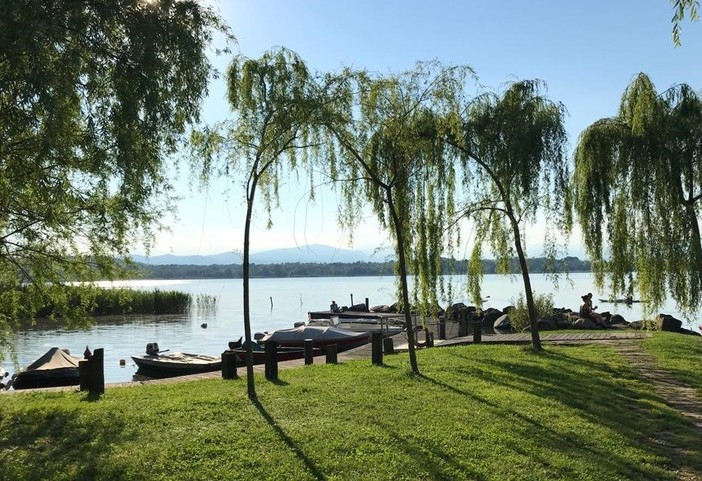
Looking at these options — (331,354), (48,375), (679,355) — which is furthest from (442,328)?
(48,375)

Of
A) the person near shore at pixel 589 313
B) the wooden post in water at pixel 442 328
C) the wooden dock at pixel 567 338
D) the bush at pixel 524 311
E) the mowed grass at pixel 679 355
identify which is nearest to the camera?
the mowed grass at pixel 679 355

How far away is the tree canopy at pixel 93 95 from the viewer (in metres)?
6.20

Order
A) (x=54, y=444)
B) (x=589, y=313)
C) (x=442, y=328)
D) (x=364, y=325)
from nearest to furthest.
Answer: (x=54, y=444) < (x=589, y=313) < (x=442, y=328) < (x=364, y=325)

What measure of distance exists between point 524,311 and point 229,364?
56.4ft

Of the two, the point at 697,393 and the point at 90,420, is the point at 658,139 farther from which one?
the point at 90,420

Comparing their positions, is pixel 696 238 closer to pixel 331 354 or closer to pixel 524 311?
pixel 331 354

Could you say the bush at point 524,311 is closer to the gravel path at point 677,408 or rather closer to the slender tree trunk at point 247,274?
the gravel path at point 677,408

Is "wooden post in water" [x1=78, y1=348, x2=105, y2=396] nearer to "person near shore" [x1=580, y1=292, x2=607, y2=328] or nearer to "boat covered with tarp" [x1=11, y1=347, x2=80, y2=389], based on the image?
"boat covered with tarp" [x1=11, y1=347, x2=80, y2=389]

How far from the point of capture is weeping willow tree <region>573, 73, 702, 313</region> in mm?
13867

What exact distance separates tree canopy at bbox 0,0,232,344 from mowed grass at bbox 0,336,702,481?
113 inches

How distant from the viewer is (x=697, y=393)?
1116 centimetres

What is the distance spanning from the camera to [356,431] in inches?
315

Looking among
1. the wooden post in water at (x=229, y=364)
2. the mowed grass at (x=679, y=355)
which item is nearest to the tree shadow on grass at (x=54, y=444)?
the wooden post in water at (x=229, y=364)

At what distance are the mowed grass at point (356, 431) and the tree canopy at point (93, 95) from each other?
287cm
